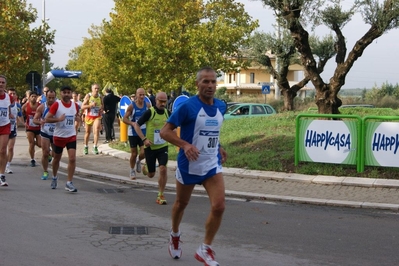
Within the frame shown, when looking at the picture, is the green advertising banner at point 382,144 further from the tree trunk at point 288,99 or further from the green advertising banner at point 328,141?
the tree trunk at point 288,99

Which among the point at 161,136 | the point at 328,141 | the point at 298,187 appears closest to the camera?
the point at 161,136

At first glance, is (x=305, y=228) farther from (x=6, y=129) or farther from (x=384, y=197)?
(x=6, y=129)

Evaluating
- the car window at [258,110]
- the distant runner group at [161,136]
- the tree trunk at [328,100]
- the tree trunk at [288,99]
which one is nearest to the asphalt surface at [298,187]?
the distant runner group at [161,136]

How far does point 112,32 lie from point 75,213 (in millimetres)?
28851

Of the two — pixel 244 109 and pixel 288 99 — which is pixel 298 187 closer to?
pixel 244 109

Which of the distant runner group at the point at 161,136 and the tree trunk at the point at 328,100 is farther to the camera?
the tree trunk at the point at 328,100

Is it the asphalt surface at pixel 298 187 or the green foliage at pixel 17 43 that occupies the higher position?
the green foliage at pixel 17 43

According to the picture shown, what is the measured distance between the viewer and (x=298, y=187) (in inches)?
493

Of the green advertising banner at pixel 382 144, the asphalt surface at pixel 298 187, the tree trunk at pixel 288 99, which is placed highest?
the tree trunk at pixel 288 99

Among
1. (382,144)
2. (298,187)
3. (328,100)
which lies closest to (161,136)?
(298,187)

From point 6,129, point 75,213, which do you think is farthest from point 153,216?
point 6,129

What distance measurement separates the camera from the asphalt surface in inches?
439

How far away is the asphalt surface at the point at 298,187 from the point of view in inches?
439

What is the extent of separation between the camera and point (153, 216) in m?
9.58
